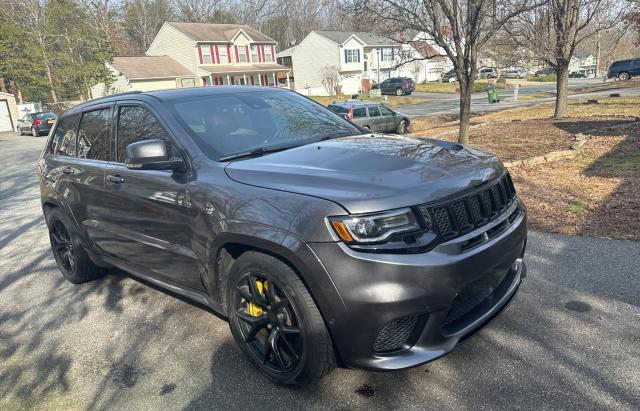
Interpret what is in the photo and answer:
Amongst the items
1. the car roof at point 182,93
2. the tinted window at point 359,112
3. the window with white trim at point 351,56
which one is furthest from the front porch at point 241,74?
the car roof at point 182,93

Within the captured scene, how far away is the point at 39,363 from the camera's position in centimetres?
357

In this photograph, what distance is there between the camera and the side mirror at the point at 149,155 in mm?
3107

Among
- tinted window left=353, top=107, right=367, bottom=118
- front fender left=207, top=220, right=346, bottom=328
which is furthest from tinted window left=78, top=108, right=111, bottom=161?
tinted window left=353, top=107, right=367, bottom=118

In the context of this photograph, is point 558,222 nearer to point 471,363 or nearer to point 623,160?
point 471,363

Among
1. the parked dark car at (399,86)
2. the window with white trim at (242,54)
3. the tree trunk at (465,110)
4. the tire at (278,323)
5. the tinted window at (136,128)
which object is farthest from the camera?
the window with white trim at (242,54)

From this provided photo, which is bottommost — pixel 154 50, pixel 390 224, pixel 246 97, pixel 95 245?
pixel 95 245

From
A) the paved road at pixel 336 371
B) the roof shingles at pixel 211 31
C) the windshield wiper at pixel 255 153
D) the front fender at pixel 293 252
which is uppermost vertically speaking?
the roof shingles at pixel 211 31

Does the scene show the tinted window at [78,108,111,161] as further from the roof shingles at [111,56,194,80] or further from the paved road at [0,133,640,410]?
the roof shingles at [111,56,194,80]

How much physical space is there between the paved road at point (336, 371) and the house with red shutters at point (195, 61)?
40.5 metres

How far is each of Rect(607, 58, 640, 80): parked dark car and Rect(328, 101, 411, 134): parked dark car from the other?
34.9 m

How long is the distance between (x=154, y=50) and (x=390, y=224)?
53814 millimetres

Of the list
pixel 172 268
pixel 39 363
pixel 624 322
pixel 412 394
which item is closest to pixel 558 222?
pixel 624 322

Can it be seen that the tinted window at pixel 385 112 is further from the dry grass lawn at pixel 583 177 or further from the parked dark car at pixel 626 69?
the parked dark car at pixel 626 69

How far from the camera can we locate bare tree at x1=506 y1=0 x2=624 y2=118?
15.7 meters
